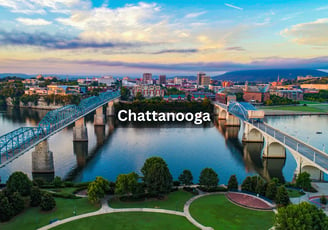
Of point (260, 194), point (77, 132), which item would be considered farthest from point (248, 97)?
point (260, 194)

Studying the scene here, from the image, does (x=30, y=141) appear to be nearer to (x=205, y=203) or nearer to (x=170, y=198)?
(x=170, y=198)

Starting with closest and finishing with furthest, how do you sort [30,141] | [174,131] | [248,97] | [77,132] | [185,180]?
[185,180] < [30,141] < [77,132] < [174,131] < [248,97]

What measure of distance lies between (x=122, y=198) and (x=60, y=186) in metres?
8.63

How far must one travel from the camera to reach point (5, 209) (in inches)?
868

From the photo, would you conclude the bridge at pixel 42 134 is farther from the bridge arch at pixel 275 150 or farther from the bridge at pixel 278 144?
the bridge arch at pixel 275 150

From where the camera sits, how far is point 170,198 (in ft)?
90.6

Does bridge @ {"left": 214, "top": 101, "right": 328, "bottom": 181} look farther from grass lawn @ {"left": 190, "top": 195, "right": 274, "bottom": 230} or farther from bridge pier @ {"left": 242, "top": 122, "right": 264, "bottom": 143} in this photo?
grass lawn @ {"left": 190, "top": 195, "right": 274, "bottom": 230}

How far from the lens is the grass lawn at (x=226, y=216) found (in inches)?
875

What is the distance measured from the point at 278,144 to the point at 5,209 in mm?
40104

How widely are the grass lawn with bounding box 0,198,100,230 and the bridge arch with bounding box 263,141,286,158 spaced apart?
106 ft

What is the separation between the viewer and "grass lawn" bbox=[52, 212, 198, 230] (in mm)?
21750

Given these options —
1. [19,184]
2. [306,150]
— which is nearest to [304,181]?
[306,150]

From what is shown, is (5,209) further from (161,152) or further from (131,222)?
(161,152)

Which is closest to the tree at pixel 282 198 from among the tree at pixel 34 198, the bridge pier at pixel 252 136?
the tree at pixel 34 198
